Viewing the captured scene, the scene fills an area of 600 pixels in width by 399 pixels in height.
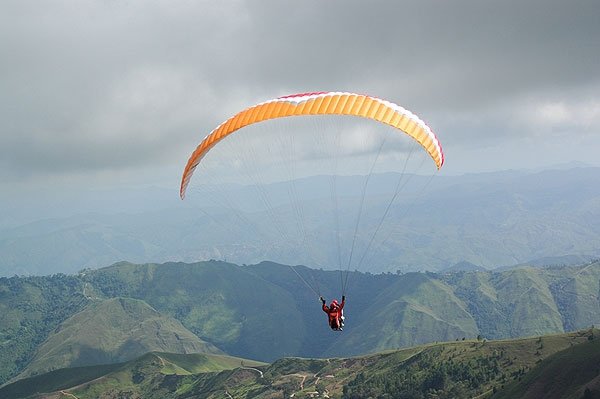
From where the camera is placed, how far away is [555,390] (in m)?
92.1

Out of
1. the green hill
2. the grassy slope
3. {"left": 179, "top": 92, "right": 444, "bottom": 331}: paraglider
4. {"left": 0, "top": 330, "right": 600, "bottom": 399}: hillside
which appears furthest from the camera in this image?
{"left": 0, "top": 330, "right": 600, "bottom": 399}: hillside

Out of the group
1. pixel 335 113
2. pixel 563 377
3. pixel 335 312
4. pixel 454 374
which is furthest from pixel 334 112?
pixel 454 374

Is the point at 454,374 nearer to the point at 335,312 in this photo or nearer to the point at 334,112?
the point at 335,312

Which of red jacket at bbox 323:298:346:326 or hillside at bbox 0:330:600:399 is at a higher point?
red jacket at bbox 323:298:346:326

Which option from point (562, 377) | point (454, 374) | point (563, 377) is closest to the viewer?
point (563, 377)

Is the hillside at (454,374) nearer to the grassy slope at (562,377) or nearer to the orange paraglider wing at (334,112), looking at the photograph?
the grassy slope at (562,377)

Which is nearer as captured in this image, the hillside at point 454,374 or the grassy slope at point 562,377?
the grassy slope at point 562,377

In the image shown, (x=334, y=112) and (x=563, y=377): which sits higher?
(x=334, y=112)

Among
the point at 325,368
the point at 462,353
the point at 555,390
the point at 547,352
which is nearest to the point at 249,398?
the point at 325,368

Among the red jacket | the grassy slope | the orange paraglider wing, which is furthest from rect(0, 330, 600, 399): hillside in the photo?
the orange paraglider wing

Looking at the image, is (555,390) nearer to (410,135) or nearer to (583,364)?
(583,364)

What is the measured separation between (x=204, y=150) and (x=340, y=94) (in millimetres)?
10289

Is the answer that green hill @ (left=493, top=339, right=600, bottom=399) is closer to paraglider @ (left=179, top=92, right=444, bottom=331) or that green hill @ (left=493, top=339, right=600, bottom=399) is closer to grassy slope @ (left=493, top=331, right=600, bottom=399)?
grassy slope @ (left=493, top=331, right=600, bottom=399)

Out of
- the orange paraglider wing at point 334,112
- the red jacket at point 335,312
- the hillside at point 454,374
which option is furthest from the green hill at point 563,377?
the orange paraglider wing at point 334,112
